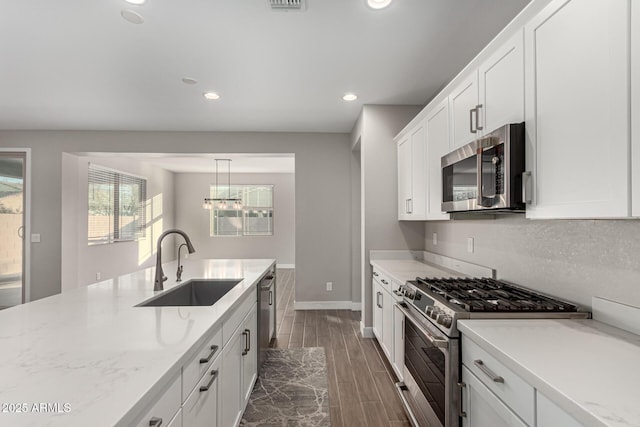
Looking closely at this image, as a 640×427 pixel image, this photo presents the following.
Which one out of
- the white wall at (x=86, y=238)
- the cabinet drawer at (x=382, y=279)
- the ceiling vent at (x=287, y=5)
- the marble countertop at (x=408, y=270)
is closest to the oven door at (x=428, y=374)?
the marble countertop at (x=408, y=270)

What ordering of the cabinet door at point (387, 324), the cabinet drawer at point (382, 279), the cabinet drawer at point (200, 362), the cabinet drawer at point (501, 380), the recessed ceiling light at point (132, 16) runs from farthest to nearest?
the cabinet drawer at point (382, 279)
the cabinet door at point (387, 324)
the recessed ceiling light at point (132, 16)
the cabinet drawer at point (200, 362)
the cabinet drawer at point (501, 380)

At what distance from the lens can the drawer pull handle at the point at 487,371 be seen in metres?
1.12

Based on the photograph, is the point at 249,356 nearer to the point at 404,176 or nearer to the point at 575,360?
the point at 575,360

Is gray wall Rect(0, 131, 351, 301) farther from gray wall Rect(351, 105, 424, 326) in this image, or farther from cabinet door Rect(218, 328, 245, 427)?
cabinet door Rect(218, 328, 245, 427)

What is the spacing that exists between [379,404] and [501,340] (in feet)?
4.92

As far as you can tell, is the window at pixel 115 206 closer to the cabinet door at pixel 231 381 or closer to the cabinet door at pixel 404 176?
the cabinet door at pixel 231 381

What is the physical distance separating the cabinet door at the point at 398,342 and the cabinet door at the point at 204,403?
1.35 m

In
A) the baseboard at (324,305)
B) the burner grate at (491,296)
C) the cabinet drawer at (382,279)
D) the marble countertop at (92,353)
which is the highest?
the burner grate at (491,296)

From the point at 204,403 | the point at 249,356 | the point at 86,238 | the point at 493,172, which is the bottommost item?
the point at 249,356

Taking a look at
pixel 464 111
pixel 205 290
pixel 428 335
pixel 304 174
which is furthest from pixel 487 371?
pixel 304 174

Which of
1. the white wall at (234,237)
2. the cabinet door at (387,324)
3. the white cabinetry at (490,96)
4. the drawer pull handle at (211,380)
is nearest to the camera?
the drawer pull handle at (211,380)

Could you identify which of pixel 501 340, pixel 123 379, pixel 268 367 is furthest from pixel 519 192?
pixel 268 367

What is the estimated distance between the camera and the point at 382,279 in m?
3.08

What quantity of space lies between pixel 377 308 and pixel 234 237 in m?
6.49
